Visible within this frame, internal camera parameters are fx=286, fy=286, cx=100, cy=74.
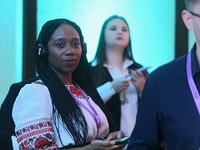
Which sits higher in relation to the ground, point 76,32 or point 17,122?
point 76,32

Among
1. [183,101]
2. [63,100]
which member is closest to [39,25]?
[63,100]

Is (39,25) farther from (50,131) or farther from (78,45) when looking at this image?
(50,131)

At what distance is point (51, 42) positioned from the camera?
1540 mm

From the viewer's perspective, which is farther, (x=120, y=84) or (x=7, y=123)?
(x=120, y=84)

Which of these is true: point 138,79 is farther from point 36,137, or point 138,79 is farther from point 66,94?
point 36,137

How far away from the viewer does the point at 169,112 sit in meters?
1.35

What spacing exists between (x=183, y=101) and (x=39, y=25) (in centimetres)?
182

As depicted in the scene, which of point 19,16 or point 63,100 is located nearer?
point 63,100

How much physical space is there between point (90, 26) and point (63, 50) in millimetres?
Result: 1449

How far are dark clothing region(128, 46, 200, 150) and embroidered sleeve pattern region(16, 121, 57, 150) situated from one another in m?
0.40

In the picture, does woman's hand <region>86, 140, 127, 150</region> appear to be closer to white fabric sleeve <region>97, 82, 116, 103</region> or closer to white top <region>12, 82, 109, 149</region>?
white top <region>12, 82, 109, 149</region>

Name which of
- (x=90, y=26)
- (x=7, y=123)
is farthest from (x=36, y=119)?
(x=90, y=26)

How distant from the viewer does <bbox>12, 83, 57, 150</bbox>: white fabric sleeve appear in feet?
4.22

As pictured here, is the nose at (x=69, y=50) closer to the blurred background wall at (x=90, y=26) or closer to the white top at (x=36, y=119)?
the white top at (x=36, y=119)
